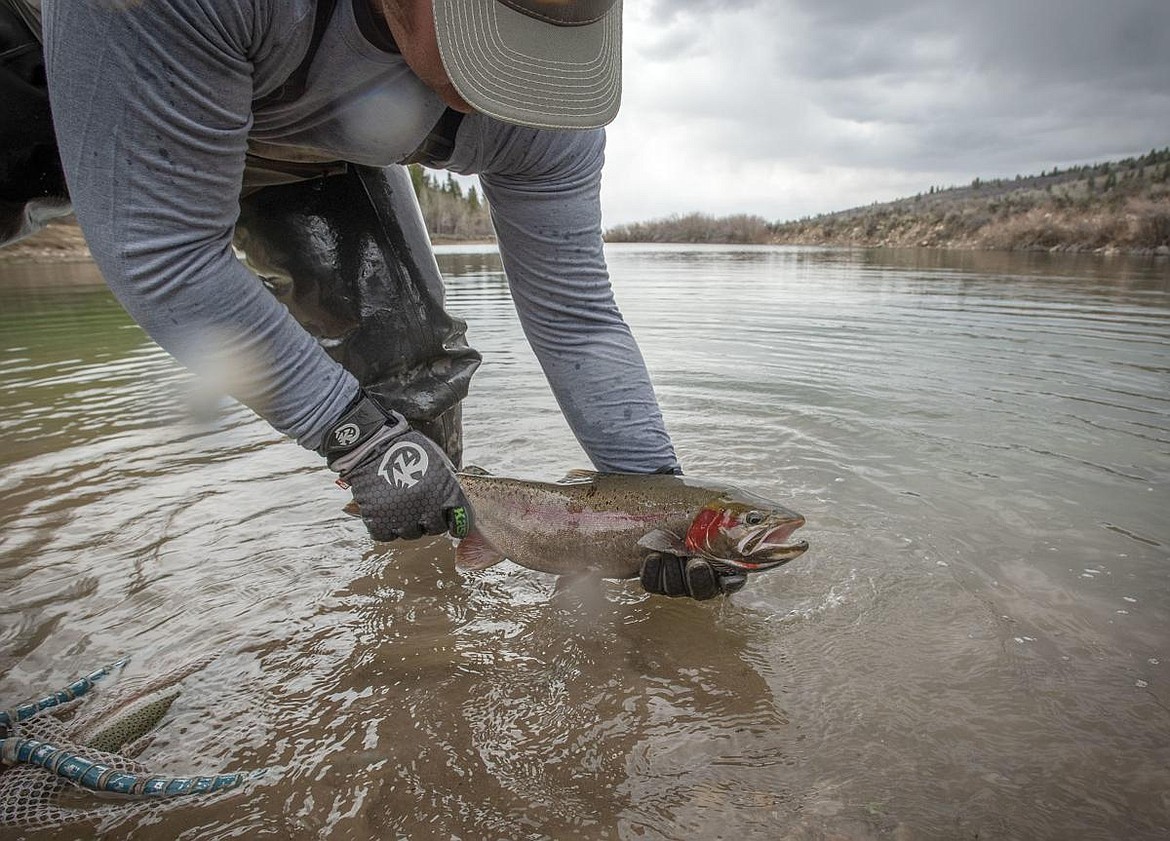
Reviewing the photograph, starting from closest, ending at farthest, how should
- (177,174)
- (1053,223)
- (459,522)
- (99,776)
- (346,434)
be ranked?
(177,174) → (99,776) → (346,434) → (459,522) → (1053,223)

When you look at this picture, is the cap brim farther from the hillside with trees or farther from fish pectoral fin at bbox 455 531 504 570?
the hillside with trees

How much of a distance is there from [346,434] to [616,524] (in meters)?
0.97

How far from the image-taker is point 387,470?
6.39ft

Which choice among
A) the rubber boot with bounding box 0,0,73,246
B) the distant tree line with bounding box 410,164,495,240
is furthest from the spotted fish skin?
the distant tree line with bounding box 410,164,495,240

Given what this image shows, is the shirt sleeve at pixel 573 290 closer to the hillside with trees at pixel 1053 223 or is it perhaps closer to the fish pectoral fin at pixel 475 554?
the fish pectoral fin at pixel 475 554

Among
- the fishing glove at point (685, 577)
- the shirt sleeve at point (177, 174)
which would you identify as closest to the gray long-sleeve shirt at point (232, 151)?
the shirt sleeve at point (177, 174)

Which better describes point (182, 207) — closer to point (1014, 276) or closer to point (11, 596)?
point (11, 596)

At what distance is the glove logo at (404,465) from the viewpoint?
6.39ft

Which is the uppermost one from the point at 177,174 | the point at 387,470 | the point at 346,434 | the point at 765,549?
the point at 177,174

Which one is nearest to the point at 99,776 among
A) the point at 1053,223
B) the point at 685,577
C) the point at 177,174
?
the point at 177,174

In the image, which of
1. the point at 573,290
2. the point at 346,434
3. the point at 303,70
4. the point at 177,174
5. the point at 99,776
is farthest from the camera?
the point at 573,290

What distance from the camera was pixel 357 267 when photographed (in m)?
2.86

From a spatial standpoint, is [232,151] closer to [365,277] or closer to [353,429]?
[353,429]

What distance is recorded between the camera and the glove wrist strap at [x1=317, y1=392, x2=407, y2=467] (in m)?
1.87
